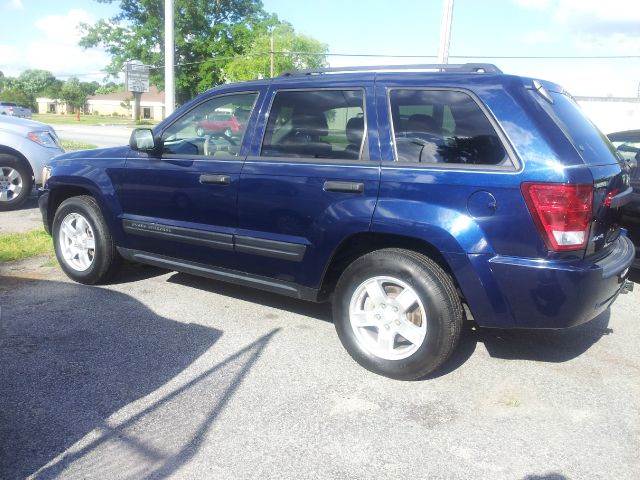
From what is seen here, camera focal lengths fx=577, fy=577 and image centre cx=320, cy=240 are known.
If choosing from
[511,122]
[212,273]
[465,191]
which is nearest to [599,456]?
[465,191]

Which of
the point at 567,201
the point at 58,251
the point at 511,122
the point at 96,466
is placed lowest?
the point at 96,466

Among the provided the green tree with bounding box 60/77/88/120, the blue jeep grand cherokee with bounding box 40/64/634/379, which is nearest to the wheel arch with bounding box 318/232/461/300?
the blue jeep grand cherokee with bounding box 40/64/634/379

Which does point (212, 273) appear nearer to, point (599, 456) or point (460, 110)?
point (460, 110)

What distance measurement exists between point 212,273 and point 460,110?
2.22m

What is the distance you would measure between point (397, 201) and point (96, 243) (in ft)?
9.72

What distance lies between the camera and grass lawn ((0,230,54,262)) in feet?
20.7

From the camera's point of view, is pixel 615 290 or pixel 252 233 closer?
pixel 615 290

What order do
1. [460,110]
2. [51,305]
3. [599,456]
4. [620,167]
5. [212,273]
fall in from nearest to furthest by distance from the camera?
[599,456]
[460,110]
[620,167]
[212,273]
[51,305]

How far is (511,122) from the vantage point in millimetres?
3223

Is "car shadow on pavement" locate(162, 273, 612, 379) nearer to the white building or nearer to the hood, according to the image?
the hood

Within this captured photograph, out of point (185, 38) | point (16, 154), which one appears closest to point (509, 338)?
point (16, 154)

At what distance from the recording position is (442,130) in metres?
3.47

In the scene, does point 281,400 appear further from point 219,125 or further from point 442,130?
point 219,125

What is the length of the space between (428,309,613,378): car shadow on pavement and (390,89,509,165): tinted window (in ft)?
3.95
